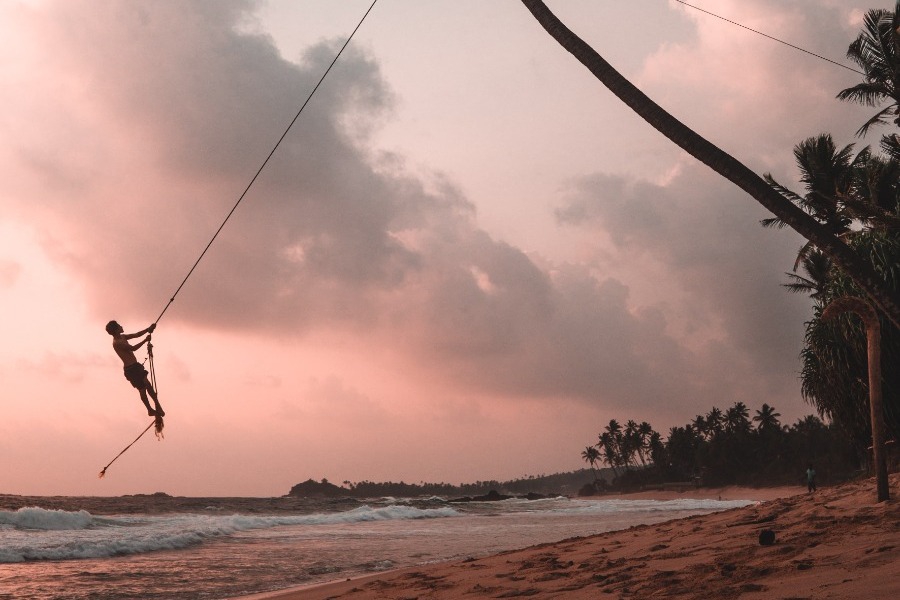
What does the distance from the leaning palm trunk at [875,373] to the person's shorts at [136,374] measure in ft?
36.4

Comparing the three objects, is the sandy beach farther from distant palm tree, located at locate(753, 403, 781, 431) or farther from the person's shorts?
distant palm tree, located at locate(753, 403, 781, 431)

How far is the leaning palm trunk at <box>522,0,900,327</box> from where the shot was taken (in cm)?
662

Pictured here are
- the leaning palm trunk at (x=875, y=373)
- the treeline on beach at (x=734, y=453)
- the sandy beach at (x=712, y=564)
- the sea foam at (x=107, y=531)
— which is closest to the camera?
the sandy beach at (x=712, y=564)

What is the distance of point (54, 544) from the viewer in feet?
73.4

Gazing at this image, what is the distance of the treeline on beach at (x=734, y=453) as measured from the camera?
9775 cm

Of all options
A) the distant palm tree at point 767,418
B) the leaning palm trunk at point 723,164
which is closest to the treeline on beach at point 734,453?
the distant palm tree at point 767,418

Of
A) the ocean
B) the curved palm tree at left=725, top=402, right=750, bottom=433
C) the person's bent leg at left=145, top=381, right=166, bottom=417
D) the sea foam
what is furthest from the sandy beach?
the curved palm tree at left=725, top=402, right=750, bottom=433

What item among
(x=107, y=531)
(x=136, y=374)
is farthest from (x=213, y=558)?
(x=107, y=531)

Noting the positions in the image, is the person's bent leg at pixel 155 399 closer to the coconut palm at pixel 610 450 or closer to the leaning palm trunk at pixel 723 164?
the leaning palm trunk at pixel 723 164

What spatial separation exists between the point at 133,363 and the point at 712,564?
996 cm

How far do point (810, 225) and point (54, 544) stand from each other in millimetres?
22595

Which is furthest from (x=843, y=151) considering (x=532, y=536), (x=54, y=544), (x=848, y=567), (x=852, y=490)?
(x=54, y=544)

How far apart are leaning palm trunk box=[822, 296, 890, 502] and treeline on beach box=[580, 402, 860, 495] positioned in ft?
228

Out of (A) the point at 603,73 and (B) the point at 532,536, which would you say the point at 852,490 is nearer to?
(A) the point at 603,73
